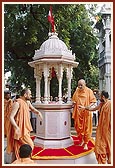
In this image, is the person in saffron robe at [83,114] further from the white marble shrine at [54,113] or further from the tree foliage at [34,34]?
the tree foliage at [34,34]

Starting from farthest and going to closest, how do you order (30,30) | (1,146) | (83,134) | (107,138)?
(30,30) → (83,134) → (107,138) → (1,146)

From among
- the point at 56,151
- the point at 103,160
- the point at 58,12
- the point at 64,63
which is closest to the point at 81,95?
the point at 64,63

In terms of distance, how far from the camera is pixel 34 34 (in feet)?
41.6

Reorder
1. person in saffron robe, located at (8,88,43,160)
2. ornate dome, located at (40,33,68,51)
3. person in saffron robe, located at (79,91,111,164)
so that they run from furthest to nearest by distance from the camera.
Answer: ornate dome, located at (40,33,68,51)
person in saffron robe, located at (79,91,111,164)
person in saffron robe, located at (8,88,43,160)

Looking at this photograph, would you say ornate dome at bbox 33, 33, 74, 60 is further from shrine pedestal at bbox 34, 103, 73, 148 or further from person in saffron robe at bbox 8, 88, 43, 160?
person in saffron robe at bbox 8, 88, 43, 160

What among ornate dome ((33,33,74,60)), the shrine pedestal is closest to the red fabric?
the shrine pedestal

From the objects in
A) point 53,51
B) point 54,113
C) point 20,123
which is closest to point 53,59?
point 53,51

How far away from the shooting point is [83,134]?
23.1 ft

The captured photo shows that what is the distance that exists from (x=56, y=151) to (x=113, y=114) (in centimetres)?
197

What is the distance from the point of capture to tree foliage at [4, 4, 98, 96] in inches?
459

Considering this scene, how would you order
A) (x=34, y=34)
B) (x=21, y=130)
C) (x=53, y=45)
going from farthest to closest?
1. (x=34, y=34)
2. (x=53, y=45)
3. (x=21, y=130)

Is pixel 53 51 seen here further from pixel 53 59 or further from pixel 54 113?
pixel 54 113

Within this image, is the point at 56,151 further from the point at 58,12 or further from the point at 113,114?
the point at 58,12

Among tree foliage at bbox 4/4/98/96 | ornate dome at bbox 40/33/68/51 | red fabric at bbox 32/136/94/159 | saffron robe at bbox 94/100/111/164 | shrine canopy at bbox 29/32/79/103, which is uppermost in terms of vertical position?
tree foliage at bbox 4/4/98/96
